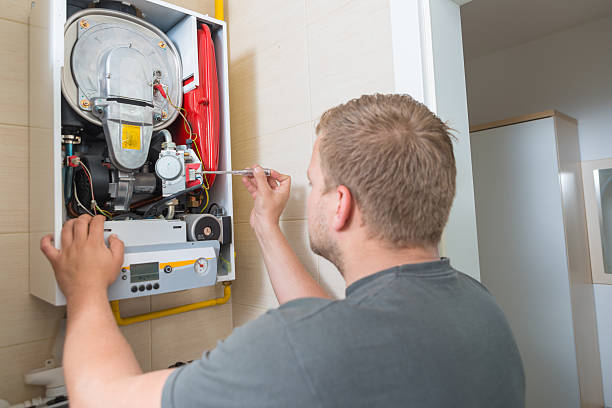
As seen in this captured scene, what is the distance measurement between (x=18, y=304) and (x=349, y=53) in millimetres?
1288

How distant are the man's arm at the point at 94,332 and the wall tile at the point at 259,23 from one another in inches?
37.2

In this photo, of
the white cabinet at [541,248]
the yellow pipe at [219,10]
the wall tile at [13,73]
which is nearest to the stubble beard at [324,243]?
the wall tile at [13,73]

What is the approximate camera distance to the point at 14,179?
1.19 metres

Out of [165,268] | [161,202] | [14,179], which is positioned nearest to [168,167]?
[161,202]

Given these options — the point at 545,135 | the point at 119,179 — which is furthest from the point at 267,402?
the point at 545,135

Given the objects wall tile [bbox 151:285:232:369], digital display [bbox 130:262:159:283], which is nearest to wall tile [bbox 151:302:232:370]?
wall tile [bbox 151:285:232:369]

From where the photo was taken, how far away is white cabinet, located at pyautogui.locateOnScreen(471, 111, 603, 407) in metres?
2.24

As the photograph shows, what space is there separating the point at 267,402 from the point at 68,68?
1043mm

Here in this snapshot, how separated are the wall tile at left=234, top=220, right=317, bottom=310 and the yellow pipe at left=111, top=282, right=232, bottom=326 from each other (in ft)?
0.23

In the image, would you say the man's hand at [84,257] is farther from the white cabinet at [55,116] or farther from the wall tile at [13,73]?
the wall tile at [13,73]

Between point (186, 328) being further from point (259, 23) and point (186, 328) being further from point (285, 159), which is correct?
point (259, 23)

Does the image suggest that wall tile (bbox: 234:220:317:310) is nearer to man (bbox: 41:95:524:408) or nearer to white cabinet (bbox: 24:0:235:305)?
white cabinet (bbox: 24:0:235:305)

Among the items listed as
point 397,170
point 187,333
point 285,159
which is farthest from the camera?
point 187,333

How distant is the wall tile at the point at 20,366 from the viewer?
1.15 meters
